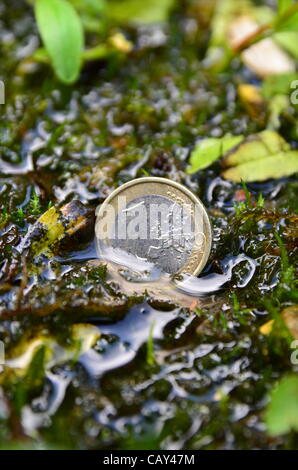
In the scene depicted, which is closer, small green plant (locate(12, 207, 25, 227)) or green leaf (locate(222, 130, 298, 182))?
small green plant (locate(12, 207, 25, 227))

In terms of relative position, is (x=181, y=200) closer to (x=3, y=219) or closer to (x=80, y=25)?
(x=3, y=219)

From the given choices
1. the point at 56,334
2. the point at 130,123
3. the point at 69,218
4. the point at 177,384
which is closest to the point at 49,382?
the point at 56,334

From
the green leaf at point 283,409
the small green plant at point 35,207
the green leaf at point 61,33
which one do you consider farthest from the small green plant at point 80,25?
the green leaf at point 283,409

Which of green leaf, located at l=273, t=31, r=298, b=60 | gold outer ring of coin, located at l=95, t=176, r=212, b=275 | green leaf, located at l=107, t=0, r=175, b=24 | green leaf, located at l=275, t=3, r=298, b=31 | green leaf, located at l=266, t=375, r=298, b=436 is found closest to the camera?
green leaf, located at l=266, t=375, r=298, b=436

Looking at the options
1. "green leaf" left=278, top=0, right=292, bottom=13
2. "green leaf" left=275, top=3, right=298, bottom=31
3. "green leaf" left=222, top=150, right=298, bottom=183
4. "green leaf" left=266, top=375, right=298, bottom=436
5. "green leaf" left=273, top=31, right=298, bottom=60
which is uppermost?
"green leaf" left=278, top=0, right=292, bottom=13

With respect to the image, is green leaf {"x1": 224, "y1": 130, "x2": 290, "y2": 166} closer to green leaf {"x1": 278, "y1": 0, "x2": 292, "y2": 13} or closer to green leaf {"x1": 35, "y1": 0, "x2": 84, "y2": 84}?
green leaf {"x1": 278, "y1": 0, "x2": 292, "y2": 13}

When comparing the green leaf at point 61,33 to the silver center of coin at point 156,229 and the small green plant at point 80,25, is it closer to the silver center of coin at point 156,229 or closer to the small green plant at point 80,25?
the small green plant at point 80,25

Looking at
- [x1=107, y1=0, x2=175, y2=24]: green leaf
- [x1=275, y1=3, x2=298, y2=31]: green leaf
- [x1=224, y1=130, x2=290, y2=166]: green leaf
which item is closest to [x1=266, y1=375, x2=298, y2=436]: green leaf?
[x1=224, y1=130, x2=290, y2=166]: green leaf

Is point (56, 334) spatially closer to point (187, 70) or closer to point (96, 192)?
point (96, 192)
